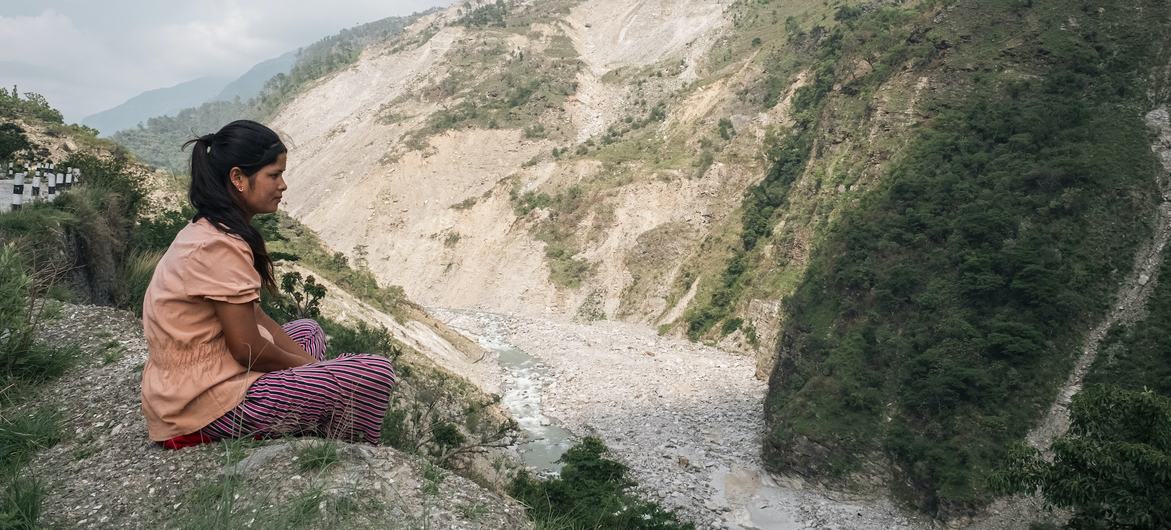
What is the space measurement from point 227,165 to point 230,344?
0.85 m

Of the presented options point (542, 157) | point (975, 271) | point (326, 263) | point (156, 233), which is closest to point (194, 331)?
point (156, 233)

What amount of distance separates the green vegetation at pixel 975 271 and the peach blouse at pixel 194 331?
14.6m

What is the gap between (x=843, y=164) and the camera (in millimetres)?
28000

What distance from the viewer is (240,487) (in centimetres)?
295

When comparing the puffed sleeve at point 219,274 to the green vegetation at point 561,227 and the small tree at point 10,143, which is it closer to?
the small tree at point 10,143

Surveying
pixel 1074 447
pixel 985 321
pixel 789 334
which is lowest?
pixel 789 334

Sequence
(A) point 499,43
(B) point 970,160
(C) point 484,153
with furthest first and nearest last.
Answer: (A) point 499,43 → (C) point 484,153 → (B) point 970,160

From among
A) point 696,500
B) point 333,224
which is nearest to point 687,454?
point 696,500

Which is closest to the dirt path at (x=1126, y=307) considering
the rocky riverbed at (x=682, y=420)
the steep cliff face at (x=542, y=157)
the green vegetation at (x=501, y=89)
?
the rocky riverbed at (x=682, y=420)

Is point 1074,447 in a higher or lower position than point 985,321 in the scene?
higher

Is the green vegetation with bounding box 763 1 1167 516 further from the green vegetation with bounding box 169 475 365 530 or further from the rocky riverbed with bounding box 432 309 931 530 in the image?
the green vegetation with bounding box 169 475 365 530

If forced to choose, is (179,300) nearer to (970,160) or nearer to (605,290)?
(970,160)

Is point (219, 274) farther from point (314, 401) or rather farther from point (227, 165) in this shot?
point (314, 401)

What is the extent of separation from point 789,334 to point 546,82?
44.5 meters
